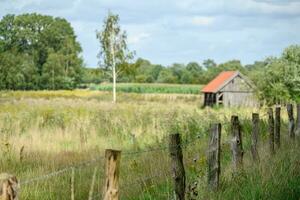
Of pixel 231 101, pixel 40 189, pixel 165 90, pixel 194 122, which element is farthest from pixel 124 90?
pixel 40 189

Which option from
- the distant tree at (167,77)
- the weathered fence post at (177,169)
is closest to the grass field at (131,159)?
the weathered fence post at (177,169)

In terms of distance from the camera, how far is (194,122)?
16.0 metres

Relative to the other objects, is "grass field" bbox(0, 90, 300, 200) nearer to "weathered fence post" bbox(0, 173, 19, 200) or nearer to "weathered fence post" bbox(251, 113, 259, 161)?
"weathered fence post" bbox(251, 113, 259, 161)

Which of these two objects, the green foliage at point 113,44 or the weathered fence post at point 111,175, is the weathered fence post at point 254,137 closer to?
the weathered fence post at point 111,175

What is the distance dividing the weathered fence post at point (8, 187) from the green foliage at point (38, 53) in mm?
95265

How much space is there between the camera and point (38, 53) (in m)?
108

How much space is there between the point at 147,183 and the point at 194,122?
7.73 meters

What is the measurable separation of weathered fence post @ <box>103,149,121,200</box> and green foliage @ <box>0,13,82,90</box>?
94.1 m

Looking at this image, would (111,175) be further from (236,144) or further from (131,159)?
(131,159)

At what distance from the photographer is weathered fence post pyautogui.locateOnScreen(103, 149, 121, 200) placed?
4.80 metres

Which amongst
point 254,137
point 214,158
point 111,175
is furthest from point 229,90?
point 111,175

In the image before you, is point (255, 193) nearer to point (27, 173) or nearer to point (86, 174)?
point (86, 174)

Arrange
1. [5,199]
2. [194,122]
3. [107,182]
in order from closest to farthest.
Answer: [5,199] → [107,182] → [194,122]

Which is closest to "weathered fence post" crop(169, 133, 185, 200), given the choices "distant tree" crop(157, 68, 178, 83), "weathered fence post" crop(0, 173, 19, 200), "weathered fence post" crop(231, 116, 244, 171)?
"weathered fence post" crop(231, 116, 244, 171)
